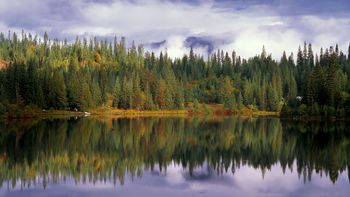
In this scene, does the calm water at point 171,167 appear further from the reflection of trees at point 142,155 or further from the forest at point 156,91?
the forest at point 156,91

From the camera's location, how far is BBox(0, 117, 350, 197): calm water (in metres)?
25.2

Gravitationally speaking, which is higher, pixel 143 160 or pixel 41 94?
pixel 41 94

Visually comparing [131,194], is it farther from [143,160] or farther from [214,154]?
[214,154]

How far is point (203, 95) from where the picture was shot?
189875 millimetres

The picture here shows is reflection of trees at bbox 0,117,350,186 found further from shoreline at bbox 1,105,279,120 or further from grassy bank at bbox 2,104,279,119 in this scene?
grassy bank at bbox 2,104,279,119

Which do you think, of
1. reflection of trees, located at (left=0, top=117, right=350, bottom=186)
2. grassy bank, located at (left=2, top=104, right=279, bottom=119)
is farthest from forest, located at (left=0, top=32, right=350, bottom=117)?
reflection of trees, located at (left=0, top=117, right=350, bottom=186)

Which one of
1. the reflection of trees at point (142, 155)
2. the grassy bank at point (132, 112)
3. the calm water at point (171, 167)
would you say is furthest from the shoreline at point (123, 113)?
the calm water at point (171, 167)

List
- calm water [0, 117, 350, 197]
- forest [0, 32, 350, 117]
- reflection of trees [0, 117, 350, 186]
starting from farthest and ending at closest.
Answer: forest [0, 32, 350, 117], reflection of trees [0, 117, 350, 186], calm water [0, 117, 350, 197]

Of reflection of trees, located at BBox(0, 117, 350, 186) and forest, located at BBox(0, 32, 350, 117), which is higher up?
forest, located at BBox(0, 32, 350, 117)

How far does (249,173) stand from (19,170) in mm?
15680

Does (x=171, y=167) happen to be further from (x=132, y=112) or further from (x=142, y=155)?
(x=132, y=112)

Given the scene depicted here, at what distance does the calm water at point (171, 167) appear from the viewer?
82.8 ft

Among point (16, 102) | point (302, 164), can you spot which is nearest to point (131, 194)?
point (302, 164)

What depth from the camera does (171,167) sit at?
111 ft
